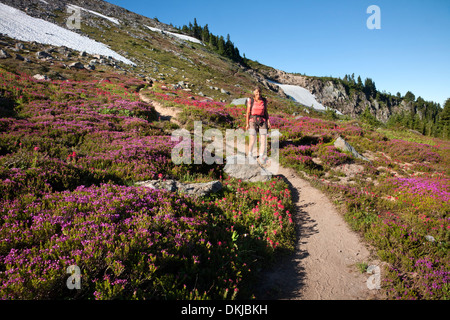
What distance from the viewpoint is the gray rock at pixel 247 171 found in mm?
9586

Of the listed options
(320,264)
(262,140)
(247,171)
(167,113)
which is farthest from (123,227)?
(167,113)

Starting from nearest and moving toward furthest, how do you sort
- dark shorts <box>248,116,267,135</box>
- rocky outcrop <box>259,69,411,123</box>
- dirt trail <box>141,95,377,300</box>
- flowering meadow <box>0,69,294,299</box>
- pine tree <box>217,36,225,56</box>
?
1. flowering meadow <box>0,69,294,299</box>
2. dirt trail <box>141,95,377,300</box>
3. dark shorts <box>248,116,267,135</box>
4. pine tree <box>217,36,225,56</box>
5. rocky outcrop <box>259,69,411,123</box>

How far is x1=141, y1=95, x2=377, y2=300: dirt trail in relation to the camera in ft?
15.5

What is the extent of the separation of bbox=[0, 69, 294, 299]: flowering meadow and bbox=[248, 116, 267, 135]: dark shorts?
3.25 metres

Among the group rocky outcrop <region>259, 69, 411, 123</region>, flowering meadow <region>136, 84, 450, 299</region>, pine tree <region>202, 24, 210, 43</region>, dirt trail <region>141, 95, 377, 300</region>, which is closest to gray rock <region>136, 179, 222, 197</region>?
dirt trail <region>141, 95, 377, 300</region>

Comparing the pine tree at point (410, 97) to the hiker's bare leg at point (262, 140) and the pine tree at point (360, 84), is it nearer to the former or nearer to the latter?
the pine tree at point (360, 84)

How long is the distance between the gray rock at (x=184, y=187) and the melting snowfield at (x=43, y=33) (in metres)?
55.8

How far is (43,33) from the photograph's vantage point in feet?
164

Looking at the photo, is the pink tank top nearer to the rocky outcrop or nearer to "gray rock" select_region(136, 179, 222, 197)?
"gray rock" select_region(136, 179, 222, 197)

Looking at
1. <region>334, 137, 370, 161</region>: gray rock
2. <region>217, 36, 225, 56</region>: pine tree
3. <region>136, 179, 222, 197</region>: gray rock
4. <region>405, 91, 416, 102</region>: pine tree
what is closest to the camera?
<region>136, 179, 222, 197</region>: gray rock

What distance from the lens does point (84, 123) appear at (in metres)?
12.2

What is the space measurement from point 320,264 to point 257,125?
7454 mm

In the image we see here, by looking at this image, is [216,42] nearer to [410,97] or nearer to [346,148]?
[346,148]
